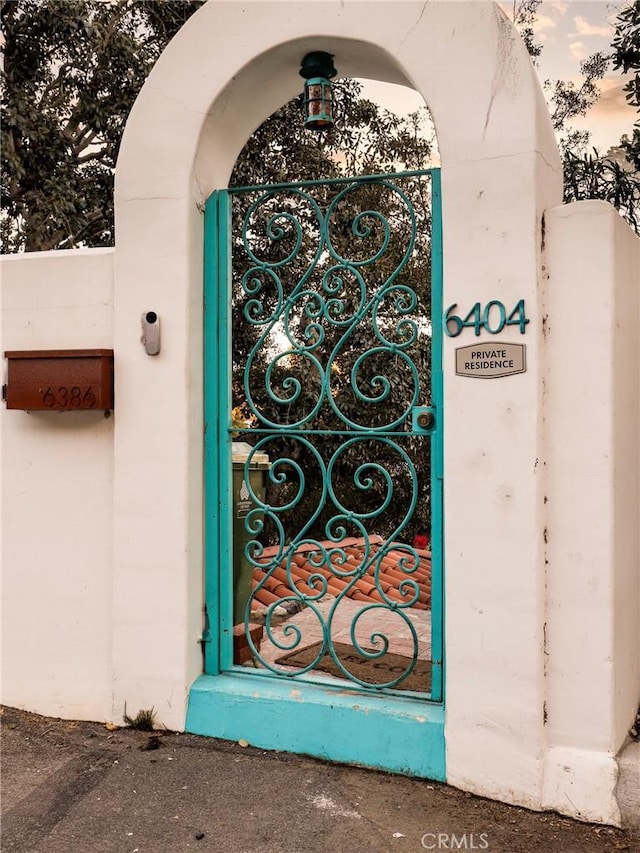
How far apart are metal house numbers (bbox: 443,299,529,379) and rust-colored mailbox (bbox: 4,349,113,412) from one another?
166 centimetres

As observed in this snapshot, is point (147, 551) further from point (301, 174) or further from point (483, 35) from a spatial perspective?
point (301, 174)

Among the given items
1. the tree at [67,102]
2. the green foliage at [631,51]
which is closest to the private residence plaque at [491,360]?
the green foliage at [631,51]

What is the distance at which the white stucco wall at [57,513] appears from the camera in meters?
4.08

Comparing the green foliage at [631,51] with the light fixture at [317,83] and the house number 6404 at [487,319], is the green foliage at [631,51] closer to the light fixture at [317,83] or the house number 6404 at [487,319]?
the light fixture at [317,83]

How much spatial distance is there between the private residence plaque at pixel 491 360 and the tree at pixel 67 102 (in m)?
7.20

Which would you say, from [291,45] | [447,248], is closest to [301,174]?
[291,45]

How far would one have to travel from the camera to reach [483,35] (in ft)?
11.1

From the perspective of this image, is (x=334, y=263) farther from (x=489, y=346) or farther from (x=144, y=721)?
(x=144, y=721)

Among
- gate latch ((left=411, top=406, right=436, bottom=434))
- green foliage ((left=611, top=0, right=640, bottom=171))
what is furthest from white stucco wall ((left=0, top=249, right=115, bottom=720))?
green foliage ((left=611, top=0, right=640, bottom=171))

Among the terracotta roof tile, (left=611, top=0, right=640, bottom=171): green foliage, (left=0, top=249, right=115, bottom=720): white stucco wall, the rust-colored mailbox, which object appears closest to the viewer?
the rust-colored mailbox

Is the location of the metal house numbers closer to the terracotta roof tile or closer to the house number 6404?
the house number 6404

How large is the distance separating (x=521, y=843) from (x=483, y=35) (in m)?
3.12

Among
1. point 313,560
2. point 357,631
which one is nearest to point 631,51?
point 313,560

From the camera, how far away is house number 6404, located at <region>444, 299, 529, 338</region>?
128 inches
